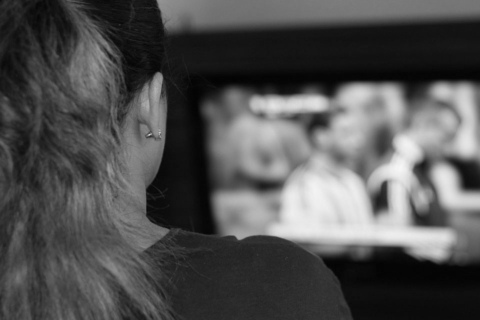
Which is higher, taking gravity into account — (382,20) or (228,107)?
(382,20)

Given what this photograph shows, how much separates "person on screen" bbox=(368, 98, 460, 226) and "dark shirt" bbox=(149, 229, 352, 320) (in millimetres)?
1940

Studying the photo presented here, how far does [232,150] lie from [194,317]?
212cm

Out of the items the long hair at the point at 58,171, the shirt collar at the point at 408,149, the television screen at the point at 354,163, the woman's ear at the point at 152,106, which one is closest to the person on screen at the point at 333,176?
the television screen at the point at 354,163

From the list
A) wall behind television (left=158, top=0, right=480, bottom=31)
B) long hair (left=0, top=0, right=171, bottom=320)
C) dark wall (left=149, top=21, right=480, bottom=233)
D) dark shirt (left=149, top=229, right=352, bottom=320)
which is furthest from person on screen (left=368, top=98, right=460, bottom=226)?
long hair (left=0, top=0, right=171, bottom=320)

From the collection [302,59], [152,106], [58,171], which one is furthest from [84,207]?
[302,59]

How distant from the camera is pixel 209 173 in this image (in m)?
2.84

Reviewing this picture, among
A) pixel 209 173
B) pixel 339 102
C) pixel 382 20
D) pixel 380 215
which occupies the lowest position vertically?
pixel 380 215

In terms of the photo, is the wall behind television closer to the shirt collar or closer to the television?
the television

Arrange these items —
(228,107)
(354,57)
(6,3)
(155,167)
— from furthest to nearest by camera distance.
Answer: (228,107) → (354,57) → (155,167) → (6,3)

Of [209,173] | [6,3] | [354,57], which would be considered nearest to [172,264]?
[6,3]

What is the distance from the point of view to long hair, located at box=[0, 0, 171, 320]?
0.58m

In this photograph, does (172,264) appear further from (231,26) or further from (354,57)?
(231,26)

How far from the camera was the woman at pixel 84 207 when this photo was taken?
1.91ft

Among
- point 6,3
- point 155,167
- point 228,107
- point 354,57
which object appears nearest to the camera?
point 6,3
